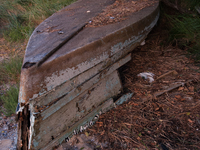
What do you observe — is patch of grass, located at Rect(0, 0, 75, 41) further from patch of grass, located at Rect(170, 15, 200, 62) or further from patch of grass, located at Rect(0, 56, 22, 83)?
patch of grass, located at Rect(170, 15, 200, 62)

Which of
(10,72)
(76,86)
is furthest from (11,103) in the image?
(76,86)

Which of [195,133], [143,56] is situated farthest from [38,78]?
[143,56]

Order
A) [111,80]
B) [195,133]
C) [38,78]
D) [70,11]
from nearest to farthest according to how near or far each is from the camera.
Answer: [38,78] → [195,133] → [111,80] → [70,11]

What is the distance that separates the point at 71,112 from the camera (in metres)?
1.61

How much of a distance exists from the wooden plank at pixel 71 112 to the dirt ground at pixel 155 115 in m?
0.17

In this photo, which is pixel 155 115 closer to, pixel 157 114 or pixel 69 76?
pixel 157 114

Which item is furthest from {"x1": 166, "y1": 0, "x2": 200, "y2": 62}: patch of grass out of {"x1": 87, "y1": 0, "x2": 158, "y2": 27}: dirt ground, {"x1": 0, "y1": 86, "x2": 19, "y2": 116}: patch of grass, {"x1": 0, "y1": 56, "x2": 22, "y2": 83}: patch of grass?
{"x1": 0, "y1": 56, "x2": 22, "y2": 83}: patch of grass

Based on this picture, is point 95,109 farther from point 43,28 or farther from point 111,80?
point 43,28

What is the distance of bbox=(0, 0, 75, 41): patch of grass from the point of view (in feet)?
13.4

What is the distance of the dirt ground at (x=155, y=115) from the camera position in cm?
157

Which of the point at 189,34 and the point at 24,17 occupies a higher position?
the point at 24,17

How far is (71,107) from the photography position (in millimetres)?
1601

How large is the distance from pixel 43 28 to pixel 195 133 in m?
1.94

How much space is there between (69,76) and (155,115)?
0.98 meters
